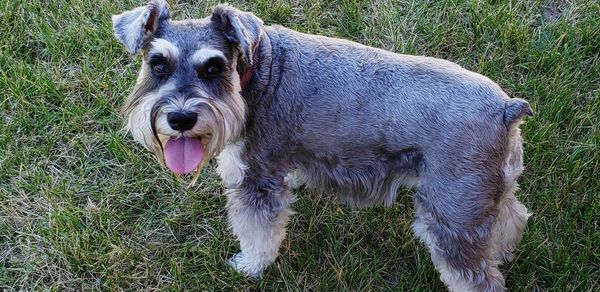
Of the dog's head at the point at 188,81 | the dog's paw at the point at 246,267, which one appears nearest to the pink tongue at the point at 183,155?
the dog's head at the point at 188,81

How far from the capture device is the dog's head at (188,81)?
12.3 feet

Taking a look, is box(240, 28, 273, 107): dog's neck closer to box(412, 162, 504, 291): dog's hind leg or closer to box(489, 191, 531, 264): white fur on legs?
box(412, 162, 504, 291): dog's hind leg

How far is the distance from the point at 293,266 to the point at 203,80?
1.77 m

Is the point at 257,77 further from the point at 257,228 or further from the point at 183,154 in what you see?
the point at 257,228

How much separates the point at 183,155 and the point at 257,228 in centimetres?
80

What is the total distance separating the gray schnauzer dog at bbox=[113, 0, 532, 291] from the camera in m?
3.85

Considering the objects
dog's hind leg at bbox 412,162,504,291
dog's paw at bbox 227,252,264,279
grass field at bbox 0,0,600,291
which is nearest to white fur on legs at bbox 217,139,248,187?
dog's paw at bbox 227,252,264,279

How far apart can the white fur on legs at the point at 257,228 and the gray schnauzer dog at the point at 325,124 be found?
10 mm

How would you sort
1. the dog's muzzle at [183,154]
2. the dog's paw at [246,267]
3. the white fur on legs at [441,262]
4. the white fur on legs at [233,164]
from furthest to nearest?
the dog's paw at [246,267] < the white fur on legs at [233,164] < the white fur on legs at [441,262] < the dog's muzzle at [183,154]

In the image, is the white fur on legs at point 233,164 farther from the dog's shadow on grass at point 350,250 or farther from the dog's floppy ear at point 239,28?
the dog's shadow on grass at point 350,250

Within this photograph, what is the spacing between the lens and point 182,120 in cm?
372

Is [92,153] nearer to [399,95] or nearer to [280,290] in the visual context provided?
[280,290]

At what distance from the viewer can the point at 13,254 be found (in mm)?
4973

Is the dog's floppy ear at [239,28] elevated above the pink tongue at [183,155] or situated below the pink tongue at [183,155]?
above
